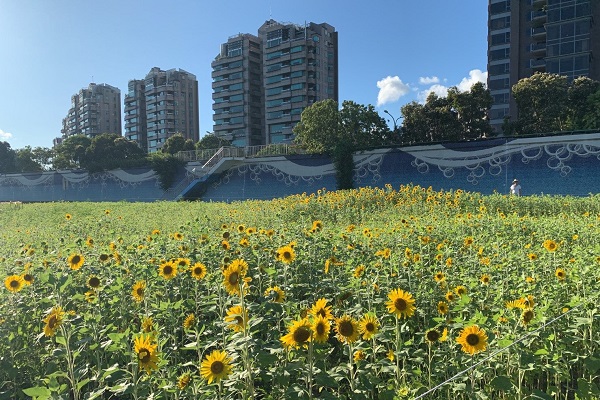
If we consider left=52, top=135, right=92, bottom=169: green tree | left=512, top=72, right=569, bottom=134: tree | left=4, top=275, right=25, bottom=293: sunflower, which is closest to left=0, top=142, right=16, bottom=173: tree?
left=52, top=135, right=92, bottom=169: green tree

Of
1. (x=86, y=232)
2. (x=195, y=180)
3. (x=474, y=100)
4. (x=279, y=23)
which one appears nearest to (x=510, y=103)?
(x=474, y=100)

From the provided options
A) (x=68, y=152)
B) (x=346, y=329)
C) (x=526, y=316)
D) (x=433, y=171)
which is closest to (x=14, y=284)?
(x=346, y=329)

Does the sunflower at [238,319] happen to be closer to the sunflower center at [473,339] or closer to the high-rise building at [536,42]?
the sunflower center at [473,339]

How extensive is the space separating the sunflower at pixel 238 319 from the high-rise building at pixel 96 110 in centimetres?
9765

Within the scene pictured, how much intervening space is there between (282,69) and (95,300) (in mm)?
56277

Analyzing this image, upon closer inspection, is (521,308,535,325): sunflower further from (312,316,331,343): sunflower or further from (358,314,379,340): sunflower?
(312,316,331,343): sunflower

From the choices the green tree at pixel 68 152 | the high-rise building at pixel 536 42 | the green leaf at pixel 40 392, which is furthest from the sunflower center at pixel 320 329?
the green tree at pixel 68 152

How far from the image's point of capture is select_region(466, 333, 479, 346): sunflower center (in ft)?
5.36

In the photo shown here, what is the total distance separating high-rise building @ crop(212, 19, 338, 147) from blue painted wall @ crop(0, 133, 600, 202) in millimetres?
29871

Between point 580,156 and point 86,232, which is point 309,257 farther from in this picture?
point 580,156

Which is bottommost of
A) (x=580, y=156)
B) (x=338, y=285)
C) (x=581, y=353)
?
(x=581, y=353)

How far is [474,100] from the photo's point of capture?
22906mm

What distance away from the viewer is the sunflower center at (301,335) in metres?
1.44

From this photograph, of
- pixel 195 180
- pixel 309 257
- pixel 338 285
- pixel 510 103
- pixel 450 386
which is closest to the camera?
pixel 450 386
